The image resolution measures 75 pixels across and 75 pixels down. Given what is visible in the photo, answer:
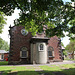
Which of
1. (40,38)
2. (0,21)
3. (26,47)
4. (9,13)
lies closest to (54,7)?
(9,13)

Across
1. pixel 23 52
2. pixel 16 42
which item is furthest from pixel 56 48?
pixel 16 42

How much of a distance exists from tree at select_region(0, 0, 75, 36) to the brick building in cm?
903

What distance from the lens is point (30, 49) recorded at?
70.9ft

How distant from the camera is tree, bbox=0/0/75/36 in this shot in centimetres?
788

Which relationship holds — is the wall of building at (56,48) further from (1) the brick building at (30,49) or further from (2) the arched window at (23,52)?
(2) the arched window at (23,52)

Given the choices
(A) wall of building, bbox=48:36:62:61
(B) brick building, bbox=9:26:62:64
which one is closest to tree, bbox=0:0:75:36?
(B) brick building, bbox=9:26:62:64

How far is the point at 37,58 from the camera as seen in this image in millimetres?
19156

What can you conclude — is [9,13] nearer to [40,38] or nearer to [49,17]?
[49,17]

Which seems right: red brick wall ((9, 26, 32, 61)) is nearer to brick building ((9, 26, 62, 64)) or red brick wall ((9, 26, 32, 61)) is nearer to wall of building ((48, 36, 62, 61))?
brick building ((9, 26, 62, 64))

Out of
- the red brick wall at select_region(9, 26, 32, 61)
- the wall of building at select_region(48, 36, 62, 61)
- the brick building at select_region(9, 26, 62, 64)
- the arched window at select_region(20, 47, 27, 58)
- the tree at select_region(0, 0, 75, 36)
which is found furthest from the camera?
the wall of building at select_region(48, 36, 62, 61)

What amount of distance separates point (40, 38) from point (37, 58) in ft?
15.1

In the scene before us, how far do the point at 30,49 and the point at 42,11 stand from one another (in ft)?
47.8

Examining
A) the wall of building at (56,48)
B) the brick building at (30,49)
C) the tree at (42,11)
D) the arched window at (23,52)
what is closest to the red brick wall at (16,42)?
the brick building at (30,49)

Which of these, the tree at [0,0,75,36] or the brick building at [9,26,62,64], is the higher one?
the tree at [0,0,75,36]
